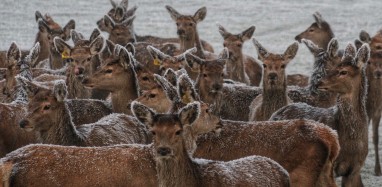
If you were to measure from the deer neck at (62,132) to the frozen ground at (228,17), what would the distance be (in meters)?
11.4

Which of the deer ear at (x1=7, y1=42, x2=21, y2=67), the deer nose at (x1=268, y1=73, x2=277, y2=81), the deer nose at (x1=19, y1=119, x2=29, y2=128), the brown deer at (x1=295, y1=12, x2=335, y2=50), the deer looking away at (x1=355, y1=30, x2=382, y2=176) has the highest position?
the deer ear at (x1=7, y1=42, x2=21, y2=67)

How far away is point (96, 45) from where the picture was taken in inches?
443

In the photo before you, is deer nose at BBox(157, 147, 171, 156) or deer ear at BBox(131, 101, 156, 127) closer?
deer nose at BBox(157, 147, 171, 156)

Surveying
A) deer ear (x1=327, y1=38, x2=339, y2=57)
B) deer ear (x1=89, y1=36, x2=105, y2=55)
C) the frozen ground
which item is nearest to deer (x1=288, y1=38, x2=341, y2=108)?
deer ear (x1=327, y1=38, x2=339, y2=57)

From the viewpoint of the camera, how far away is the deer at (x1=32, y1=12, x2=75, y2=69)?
1334 cm

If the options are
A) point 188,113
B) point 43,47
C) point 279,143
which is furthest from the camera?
point 43,47

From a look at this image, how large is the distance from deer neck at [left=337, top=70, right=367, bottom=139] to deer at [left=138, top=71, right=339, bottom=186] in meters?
1.30

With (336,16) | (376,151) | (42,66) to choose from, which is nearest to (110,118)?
(376,151)

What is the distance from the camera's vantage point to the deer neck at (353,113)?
29.9 ft

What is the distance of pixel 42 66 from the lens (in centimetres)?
1402

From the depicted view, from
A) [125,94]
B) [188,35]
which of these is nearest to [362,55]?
[125,94]

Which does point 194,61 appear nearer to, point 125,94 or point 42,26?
point 125,94

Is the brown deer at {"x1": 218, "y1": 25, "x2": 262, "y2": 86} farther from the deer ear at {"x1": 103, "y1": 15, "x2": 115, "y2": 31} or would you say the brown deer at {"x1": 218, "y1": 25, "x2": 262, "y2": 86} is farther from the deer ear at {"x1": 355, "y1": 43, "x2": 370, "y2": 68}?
the deer ear at {"x1": 355, "y1": 43, "x2": 370, "y2": 68}

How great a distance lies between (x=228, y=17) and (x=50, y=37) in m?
13.2
